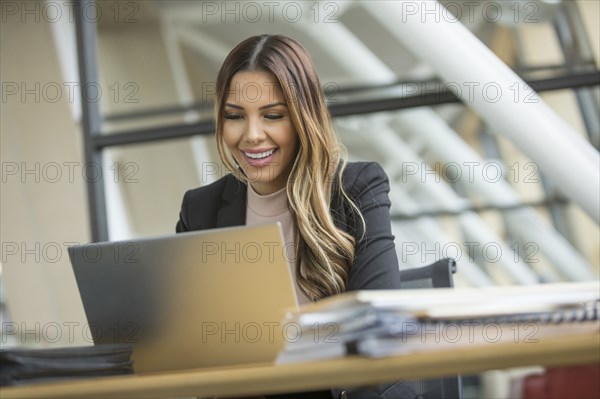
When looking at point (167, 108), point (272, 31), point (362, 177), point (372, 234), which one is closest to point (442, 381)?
point (372, 234)

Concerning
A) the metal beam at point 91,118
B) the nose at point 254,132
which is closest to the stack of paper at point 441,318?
the nose at point 254,132

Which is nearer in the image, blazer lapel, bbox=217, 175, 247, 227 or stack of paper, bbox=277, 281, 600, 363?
stack of paper, bbox=277, 281, 600, 363

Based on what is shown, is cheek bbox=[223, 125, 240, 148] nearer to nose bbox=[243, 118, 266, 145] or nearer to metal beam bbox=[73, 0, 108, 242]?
nose bbox=[243, 118, 266, 145]

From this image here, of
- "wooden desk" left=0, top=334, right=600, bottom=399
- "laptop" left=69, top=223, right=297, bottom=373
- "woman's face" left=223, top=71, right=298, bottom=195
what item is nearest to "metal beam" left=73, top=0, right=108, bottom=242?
"woman's face" left=223, top=71, right=298, bottom=195

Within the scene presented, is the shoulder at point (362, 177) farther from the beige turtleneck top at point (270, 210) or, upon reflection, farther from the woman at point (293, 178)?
the beige turtleneck top at point (270, 210)

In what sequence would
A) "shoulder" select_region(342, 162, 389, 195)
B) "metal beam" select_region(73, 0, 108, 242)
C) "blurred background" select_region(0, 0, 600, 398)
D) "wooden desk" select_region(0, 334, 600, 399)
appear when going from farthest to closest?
"blurred background" select_region(0, 0, 600, 398)
"metal beam" select_region(73, 0, 108, 242)
"shoulder" select_region(342, 162, 389, 195)
"wooden desk" select_region(0, 334, 600, 399)

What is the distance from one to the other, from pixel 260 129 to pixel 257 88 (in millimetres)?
99

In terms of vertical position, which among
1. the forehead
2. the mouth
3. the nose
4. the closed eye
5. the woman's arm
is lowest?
the woman's arm

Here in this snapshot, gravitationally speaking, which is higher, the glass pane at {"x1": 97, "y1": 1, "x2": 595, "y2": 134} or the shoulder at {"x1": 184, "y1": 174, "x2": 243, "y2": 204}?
the glass pane at {"x1": 97, "y1": 1, "x2": 595, "y2": 134}

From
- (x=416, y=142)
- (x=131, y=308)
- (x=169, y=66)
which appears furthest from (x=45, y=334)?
(x=131, y=308)

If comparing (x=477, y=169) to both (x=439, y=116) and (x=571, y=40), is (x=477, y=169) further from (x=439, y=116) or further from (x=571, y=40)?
(x=571, y=40)

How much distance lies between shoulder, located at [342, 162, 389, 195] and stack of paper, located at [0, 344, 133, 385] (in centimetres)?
87

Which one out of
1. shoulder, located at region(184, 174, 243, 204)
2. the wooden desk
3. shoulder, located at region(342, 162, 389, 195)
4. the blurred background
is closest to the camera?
the wooden desk

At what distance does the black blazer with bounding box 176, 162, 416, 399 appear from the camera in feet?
5.30
